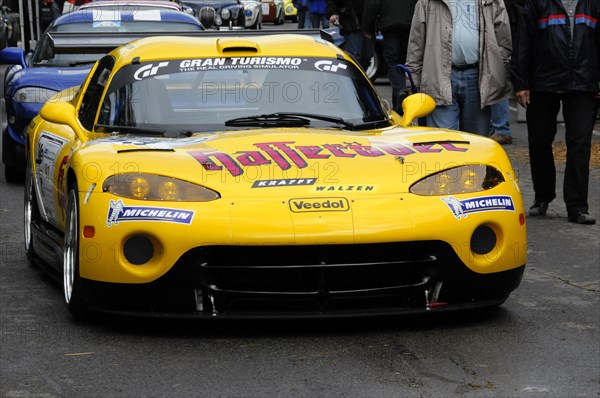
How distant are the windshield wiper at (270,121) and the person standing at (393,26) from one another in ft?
23.7

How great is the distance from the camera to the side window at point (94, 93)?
24.4 feet

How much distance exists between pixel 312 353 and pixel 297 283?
36 centimetres

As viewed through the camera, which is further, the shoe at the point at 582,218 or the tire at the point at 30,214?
the shoe at the point at 582,218


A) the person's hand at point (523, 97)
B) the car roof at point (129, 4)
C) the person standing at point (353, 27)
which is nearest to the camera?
the person's hand at point (523, 97)

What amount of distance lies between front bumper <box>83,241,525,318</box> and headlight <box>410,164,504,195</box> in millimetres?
277

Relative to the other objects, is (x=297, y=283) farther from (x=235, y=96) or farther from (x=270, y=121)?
(x=235, y=96)

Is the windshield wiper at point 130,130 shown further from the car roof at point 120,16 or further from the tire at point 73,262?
the car roof at point 120,16

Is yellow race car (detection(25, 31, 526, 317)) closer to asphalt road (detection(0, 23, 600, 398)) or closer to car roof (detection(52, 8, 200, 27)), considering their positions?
asphalt road (detection(0, 23, 600, 398))

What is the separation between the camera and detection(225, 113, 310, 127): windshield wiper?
23.2 feet

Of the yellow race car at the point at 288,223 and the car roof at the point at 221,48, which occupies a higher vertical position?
the car roof at the point at 221,48

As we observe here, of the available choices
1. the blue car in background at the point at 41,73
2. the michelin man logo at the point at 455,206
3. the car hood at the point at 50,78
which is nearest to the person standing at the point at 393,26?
the blue car in background at the point at 41,73

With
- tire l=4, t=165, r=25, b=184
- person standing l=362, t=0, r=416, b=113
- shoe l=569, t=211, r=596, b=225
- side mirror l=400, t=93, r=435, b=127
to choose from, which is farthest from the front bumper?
person standing l=362, t=0, r=416, b=113

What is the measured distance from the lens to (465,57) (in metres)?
10.1

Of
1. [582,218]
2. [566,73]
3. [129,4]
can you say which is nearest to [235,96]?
[566,73]
